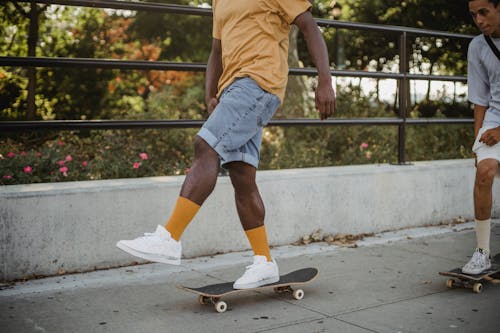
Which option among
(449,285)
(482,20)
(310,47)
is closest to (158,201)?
(310,47)

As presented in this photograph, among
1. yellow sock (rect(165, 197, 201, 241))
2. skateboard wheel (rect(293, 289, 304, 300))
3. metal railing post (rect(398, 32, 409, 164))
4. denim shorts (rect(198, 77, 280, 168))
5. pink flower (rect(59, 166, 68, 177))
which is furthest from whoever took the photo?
metal railing post (rect(398, 32, 409, 164))

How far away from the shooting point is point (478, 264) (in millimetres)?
4180

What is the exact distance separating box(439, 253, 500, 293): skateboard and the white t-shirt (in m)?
1.08

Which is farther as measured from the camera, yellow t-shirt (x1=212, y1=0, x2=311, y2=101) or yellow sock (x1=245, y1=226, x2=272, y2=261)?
yellow sock (x1=245, y1=226, x2=272, y2=261)

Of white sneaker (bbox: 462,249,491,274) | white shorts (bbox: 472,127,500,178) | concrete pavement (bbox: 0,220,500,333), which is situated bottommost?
concrete pavement (bbox: 0,220,500,333)

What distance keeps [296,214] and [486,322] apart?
2233 millimetres

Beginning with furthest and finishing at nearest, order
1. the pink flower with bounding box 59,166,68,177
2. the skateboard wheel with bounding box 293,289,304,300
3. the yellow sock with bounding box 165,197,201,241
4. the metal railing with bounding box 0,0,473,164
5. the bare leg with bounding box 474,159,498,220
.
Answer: the pink flower with bounding box 59,166,68,177 → the metal railing with bounding box 0,0,473,164 → the bare leg with bounding box 474,159,498,220 → the skateboard wheel with bounding box 293,289,304,300 → the yellow sock with bounding box 165,197,201,241

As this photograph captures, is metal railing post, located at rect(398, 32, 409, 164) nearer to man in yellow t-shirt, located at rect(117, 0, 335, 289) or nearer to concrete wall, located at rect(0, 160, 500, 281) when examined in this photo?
concrete wall, located at rect(0, 160, 500, 281)

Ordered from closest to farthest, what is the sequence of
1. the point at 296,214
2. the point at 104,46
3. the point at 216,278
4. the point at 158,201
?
the point at 216,278
the point at 158,201
the point at 296,214
the point at 104,46

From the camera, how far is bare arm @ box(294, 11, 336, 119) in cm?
352

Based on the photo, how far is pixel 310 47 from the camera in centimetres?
364

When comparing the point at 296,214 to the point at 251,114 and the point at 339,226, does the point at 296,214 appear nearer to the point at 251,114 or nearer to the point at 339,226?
the point at 339,226

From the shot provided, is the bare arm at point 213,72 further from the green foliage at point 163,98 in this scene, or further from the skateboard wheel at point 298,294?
the green foliage at point 163,98

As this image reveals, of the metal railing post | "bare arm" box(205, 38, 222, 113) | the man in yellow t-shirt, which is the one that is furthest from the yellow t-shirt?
the metal railing post
